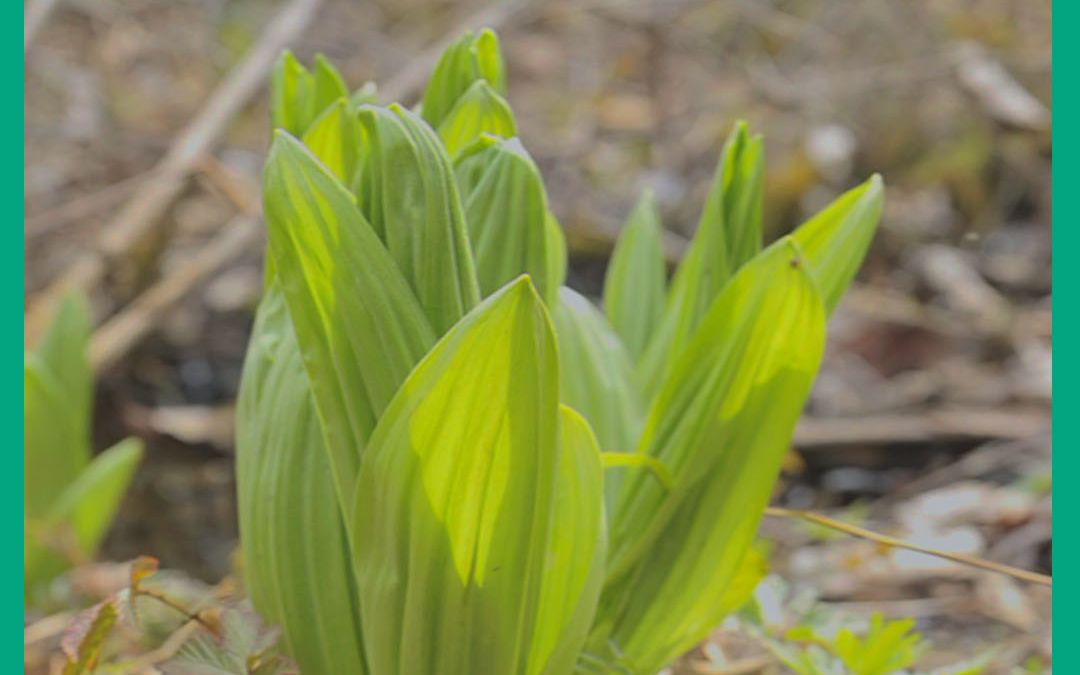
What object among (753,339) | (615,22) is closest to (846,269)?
(753,339)

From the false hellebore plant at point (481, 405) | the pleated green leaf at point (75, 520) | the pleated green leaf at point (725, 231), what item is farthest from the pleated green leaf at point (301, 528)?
the pleated green leaf at point (75, 520)

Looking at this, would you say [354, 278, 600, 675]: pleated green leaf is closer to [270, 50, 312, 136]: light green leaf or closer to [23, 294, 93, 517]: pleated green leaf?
[270, 50, 312, 136]: light green leaf

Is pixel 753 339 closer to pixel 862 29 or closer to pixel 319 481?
pixel 319 481

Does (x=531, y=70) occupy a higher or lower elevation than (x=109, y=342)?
higher

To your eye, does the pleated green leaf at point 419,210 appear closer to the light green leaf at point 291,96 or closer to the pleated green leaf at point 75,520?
the light green leaf at point 291,96

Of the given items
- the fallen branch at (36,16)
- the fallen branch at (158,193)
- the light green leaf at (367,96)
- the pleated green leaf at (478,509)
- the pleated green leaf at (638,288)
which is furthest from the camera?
the fallen branch at (36,16)

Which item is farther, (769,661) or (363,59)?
(363,59)

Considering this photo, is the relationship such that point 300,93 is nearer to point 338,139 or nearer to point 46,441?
point 338,139

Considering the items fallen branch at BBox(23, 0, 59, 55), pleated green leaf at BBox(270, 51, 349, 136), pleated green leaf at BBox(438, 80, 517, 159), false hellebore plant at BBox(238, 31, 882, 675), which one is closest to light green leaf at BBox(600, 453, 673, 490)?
false hellebore plant at BBox(238, 31, 882, 675)
